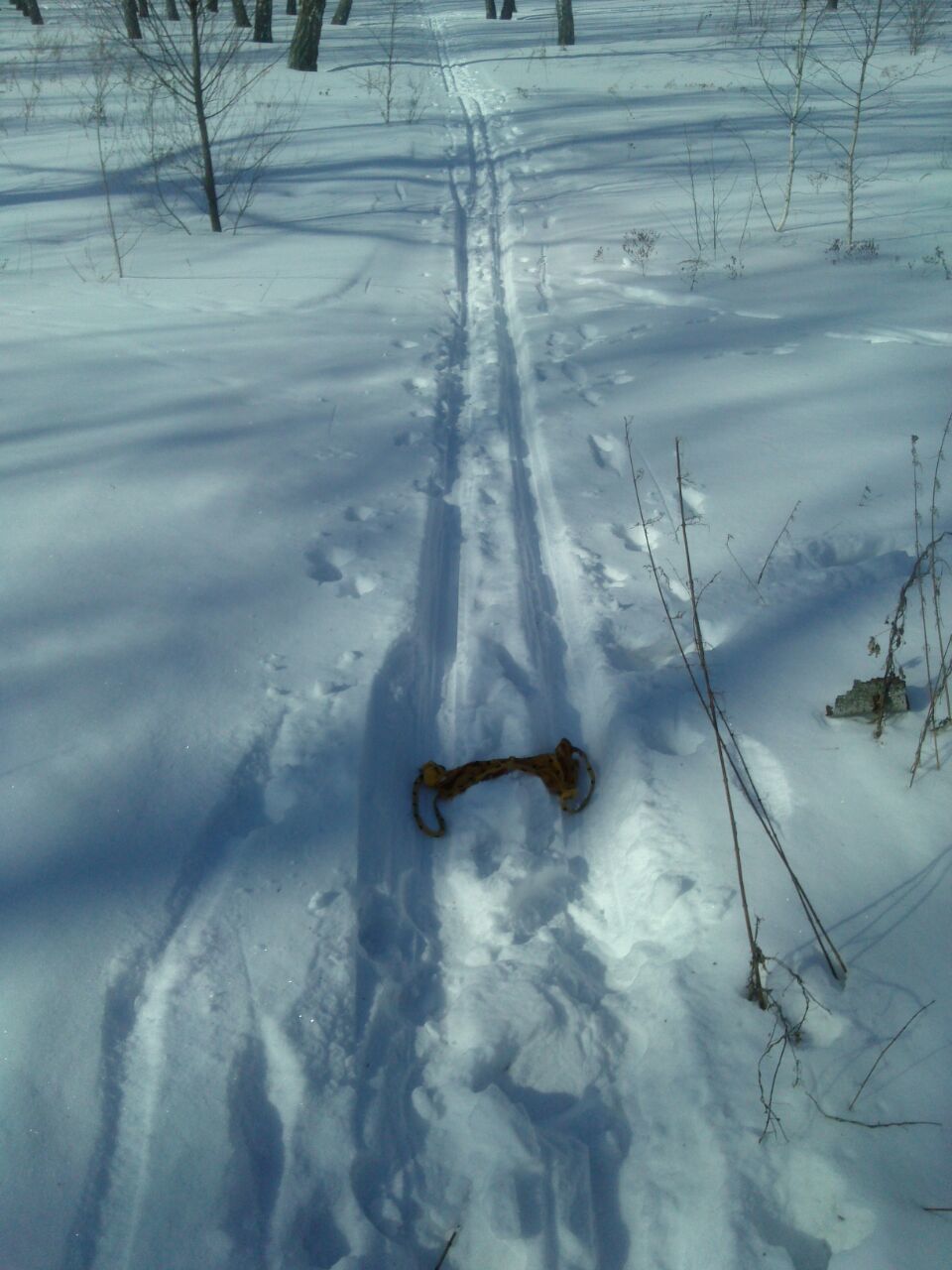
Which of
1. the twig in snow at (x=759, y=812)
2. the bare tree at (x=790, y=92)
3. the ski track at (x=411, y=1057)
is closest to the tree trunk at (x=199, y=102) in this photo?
the bare tree at (x=790, y=92)

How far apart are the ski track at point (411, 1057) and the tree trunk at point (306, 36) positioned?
57.1ft

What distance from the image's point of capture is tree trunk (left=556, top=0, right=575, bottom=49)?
21.8 meters

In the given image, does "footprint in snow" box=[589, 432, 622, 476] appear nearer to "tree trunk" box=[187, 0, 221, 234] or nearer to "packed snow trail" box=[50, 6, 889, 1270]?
"packed snow trail" box=[50, 6, 889, 1270]

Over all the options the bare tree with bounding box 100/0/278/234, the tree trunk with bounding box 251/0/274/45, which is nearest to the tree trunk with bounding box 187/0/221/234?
the bare tree with bounding box 100/0/278/234

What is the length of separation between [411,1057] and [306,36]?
1915 cm

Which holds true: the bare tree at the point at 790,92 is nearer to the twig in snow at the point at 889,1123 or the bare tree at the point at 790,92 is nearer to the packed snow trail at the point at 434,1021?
the packed snow trail at the point at 434,1021

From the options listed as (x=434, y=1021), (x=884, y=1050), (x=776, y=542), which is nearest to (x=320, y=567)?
(x=776, y=542)

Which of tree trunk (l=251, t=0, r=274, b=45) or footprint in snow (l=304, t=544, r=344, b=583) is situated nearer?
footprint in snow (l=304, t=544, r=344, b=583)

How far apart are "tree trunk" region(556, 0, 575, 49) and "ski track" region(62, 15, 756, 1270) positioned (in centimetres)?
2486

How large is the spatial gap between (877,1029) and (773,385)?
14.2 ft

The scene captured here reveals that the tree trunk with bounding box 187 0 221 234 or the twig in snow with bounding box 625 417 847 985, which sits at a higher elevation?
the tree trunk with bounding box 187 0 221 234

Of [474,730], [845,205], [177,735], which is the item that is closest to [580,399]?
[474,730]

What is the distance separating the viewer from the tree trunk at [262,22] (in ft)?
63.4

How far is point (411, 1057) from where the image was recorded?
6.91 feet
